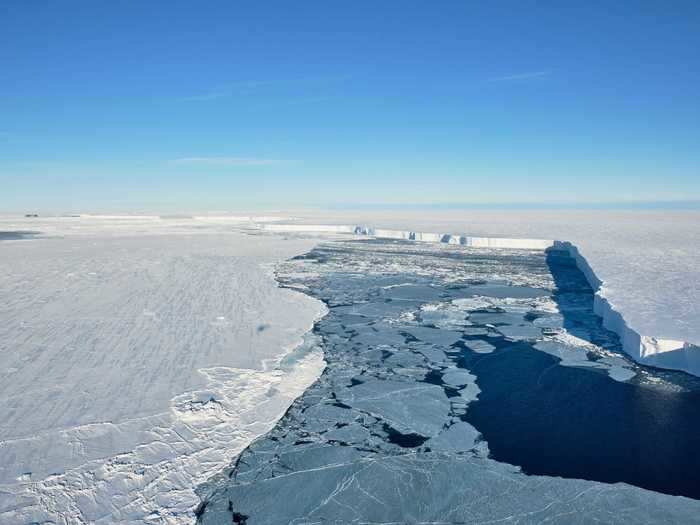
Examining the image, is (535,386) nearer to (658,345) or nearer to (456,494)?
(658,345)

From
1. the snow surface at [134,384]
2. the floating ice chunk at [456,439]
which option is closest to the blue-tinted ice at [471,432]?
the floating ice chunk at [456,439]

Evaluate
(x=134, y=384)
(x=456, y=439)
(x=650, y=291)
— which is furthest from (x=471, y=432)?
(x=650, y=291)

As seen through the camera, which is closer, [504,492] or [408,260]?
[504,492]

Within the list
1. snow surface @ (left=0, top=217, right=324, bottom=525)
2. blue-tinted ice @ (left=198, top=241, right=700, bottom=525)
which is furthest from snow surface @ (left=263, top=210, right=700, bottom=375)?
snow surface @ (left=0, top=217, right=324, bottom=525)

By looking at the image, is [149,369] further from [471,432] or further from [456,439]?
[471,432]

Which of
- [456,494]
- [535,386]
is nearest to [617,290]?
[535,386]
